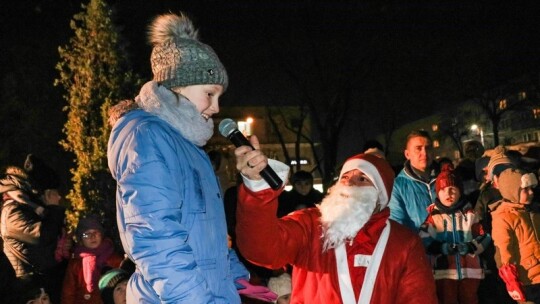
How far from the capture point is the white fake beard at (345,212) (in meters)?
3.78

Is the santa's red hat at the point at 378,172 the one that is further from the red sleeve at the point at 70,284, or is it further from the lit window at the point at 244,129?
the red sleeve at the point at 70,284

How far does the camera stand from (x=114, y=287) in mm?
5445

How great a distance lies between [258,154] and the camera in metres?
2.66

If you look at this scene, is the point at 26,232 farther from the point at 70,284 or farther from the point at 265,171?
the point at 265,171

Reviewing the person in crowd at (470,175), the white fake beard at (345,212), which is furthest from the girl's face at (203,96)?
the person in crowd at (470,175)

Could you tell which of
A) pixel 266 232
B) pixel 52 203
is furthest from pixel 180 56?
pixel 52 203

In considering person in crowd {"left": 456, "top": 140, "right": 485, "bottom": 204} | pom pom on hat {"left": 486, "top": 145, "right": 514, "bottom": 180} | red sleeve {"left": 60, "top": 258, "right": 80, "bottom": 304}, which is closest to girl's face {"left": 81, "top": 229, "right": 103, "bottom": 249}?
red sleeve {"left": 60, "top": 258, "right": 80, "bottom": 304}

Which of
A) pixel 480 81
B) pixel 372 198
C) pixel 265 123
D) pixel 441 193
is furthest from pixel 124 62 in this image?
pixel 265 123

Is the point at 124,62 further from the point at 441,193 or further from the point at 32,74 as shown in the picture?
the point at 32,74

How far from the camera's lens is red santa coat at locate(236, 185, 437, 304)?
3.55 m

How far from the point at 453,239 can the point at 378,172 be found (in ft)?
10.7

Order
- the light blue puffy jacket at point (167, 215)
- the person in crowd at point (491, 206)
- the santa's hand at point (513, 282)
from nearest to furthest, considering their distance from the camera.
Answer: the light blue puffy jacket at point (167, 215) → the santa's hand at point (513, 282) → the person in crowd at point (491, 206)

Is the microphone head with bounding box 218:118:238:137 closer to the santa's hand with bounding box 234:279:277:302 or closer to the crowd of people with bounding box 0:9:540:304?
the crowd of people with bounding box 0:9:540:304

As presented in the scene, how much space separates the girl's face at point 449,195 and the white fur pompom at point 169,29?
14.7ft
